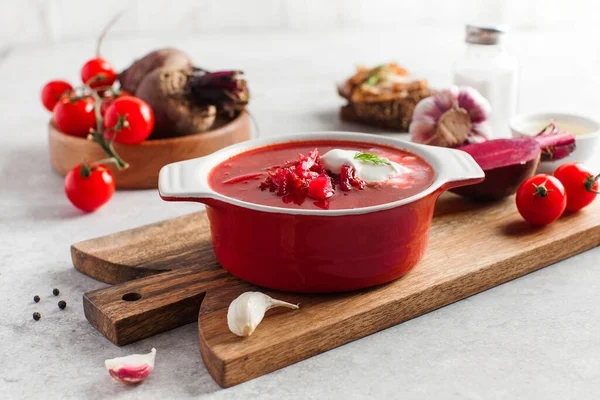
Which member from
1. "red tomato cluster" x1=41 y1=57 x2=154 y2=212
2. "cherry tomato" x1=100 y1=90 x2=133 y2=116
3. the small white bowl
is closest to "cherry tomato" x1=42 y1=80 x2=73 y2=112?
"red tomato cluster" x1=41 y1=57 x2=154 y2=212

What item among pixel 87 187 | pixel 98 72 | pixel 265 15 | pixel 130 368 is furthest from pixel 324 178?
pixel 265 15

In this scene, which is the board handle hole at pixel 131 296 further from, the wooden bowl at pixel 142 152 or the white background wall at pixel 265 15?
the white background wall at pixel 265 15

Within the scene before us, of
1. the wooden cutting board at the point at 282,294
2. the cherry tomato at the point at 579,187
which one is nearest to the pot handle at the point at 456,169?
the wooden cutting board at the point at 282,294

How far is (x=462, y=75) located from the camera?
3.15m

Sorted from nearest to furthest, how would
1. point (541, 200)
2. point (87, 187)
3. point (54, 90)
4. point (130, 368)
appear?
point (130, 368) < point (541, 200) < point (87, 187) < point (54, 90)

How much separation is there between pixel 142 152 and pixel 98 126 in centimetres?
18

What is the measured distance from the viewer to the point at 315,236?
1.84 meters

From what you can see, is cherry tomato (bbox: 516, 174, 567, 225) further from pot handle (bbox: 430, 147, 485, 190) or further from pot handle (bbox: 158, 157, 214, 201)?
pot handle (bbox: 158, 157, 214, 201)

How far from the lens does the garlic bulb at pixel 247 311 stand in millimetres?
1756

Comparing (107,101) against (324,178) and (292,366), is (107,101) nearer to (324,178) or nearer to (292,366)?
(324,178)

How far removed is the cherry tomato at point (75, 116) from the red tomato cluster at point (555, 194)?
1560 millimetres

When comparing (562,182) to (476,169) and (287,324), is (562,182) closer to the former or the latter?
(476,169)

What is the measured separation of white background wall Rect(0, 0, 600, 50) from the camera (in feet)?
17.4

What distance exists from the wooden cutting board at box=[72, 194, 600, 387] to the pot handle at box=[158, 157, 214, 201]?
249 mm
